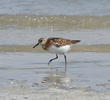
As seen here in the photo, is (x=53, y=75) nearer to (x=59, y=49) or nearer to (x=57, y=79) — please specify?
(x=57, y=79)

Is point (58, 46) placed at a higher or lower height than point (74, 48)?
higher

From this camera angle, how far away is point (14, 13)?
50.9ft

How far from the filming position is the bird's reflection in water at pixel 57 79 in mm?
7863

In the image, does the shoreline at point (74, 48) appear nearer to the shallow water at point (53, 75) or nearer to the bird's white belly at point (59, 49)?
the shallow water at point (53, 75)

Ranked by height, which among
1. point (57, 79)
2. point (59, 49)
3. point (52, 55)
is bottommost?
point (57, 79)

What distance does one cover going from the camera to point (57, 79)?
331 inches

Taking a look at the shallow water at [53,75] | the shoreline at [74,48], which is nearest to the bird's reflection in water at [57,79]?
the shallow water at [53,75]

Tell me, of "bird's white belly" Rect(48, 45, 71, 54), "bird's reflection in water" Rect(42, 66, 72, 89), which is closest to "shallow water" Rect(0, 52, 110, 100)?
"bird's reflection in water" Rect(42, 66, 72, 89)

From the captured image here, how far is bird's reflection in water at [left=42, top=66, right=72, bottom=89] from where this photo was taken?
7.86 m

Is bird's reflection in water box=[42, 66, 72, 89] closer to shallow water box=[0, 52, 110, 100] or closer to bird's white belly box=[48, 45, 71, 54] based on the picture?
shallow water box=[0, 52, 110, 100]

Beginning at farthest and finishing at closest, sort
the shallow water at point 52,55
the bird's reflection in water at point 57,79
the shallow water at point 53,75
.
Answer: the bird's reflection in water at point 57,79, the shallow water at point 52,55, the shallow water at point 53,75

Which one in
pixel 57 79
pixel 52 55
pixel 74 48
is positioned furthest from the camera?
pixel 74 48

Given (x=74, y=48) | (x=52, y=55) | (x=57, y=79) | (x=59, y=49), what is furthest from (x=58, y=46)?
(x=57, y=79)

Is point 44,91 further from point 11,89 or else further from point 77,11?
point 77,11
